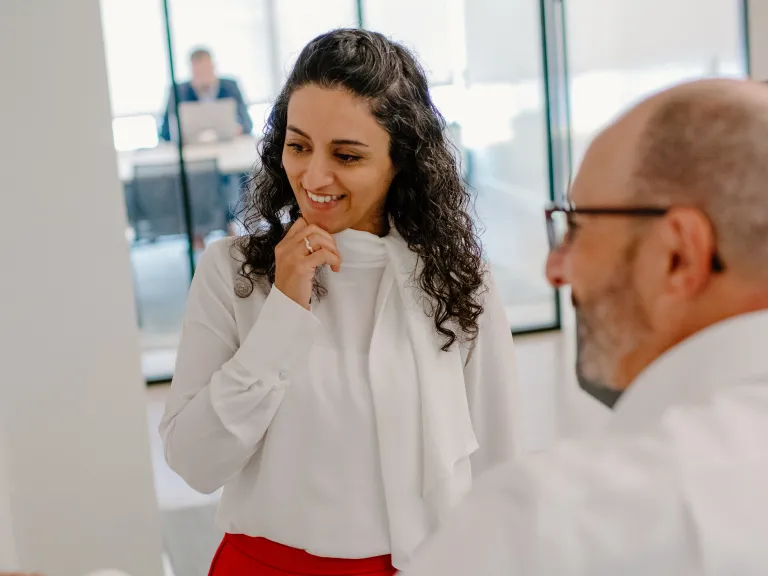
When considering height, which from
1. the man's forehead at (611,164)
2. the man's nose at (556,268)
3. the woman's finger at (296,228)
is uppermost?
the man's forehead at (611,164)

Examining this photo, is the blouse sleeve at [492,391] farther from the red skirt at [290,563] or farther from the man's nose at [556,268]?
the man's nose at [556,268]

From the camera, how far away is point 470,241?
6.02 feet

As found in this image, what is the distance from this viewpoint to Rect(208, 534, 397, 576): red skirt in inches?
61.7

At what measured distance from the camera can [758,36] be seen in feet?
22.6

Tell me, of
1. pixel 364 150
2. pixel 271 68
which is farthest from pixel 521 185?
Answer: pixel 364 150

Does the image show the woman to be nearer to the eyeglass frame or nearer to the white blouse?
the white blouse

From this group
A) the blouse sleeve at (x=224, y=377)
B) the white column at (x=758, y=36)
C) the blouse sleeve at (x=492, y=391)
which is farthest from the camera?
the white column at (x=758, y=36)

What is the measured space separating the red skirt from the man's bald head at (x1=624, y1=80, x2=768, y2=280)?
35.5 inches

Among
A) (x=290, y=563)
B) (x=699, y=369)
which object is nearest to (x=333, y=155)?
(x=290, y=563)

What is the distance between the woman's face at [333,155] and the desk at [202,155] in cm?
472

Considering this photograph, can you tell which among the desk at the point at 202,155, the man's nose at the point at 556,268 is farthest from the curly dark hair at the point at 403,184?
the desk at the point at 202,155

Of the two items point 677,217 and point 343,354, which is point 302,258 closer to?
point 343,354

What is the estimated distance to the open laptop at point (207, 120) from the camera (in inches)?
249

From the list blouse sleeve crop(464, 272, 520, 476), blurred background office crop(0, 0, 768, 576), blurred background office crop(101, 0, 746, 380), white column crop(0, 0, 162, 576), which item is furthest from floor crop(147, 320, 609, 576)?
blouse sleeve crop(464, 272, 520, 476)
